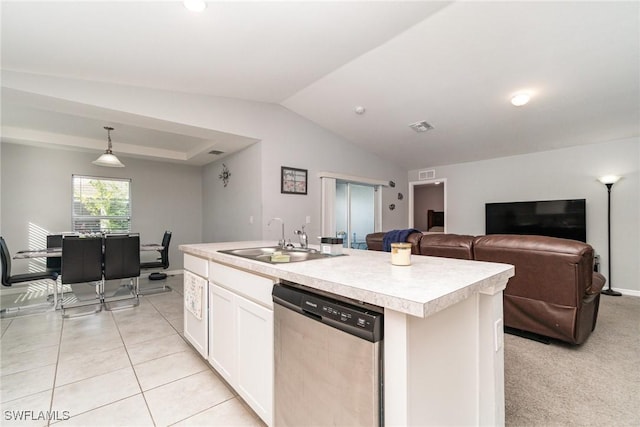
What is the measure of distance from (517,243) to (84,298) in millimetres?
5693

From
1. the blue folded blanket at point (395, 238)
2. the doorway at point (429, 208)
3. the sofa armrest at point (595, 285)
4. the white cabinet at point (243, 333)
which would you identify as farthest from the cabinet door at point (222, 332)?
the doorway at point (429, 208)

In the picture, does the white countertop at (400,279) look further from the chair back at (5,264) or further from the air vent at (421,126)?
the chair back at (5,264)

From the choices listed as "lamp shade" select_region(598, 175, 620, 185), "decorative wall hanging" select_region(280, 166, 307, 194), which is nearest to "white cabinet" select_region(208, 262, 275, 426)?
"decorative wall hanging" select_region(280, 166, 307, 194)

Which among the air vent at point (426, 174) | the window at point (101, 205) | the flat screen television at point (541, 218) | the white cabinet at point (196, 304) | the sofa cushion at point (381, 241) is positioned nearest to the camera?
the white cabinet at point (196, 304)

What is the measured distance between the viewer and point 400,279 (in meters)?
1.10

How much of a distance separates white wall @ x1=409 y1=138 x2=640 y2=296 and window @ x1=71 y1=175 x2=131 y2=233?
→ 695 cm

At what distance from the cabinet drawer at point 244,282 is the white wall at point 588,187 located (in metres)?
5.39

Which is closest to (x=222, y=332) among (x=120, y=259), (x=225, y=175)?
(x=120, y=259)

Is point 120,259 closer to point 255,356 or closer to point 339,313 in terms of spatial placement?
point 255,356

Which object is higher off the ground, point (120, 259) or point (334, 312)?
point (334, 312)

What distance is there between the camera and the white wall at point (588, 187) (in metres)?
4.13

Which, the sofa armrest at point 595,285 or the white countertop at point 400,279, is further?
the sofa armrest at point 595,285

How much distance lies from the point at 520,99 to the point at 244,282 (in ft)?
12.8

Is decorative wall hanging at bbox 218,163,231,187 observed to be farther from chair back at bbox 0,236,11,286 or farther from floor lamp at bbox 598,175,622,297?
floor lamp at bbox 598,175,622,297
